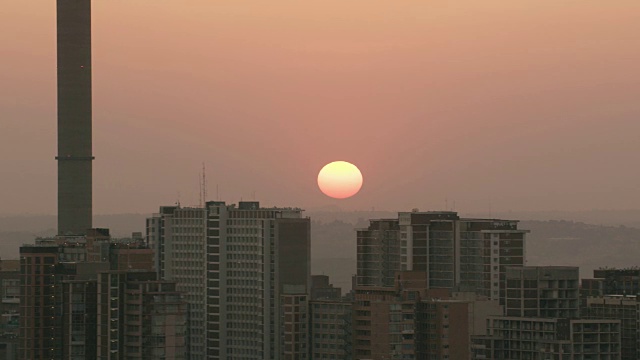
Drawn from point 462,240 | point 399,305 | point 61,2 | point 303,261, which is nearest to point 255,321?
point 303,261

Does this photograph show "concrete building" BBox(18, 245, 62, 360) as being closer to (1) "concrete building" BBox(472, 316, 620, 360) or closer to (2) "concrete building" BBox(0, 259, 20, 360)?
(2) "concrete building" BBox(0, 259, 20, 360)

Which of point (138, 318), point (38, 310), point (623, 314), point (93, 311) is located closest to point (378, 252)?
point (623, 314)

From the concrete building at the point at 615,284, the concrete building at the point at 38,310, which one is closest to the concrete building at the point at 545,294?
the concrete building at the point at 615,284

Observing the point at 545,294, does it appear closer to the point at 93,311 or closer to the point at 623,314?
the point at 623,314

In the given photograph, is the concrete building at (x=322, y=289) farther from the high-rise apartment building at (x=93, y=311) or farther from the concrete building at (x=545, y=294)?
the concrete building at (x=545, y=294)

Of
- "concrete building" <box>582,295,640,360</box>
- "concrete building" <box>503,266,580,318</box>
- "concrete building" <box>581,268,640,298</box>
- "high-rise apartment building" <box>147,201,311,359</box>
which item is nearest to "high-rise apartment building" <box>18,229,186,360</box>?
"concrete building" <box>503,266,580,318</box>

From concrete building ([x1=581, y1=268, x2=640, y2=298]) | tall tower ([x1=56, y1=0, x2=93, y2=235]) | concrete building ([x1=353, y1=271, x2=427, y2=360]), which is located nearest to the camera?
concrete building ([x1=353, y1=271, x2=427, y2=360])
